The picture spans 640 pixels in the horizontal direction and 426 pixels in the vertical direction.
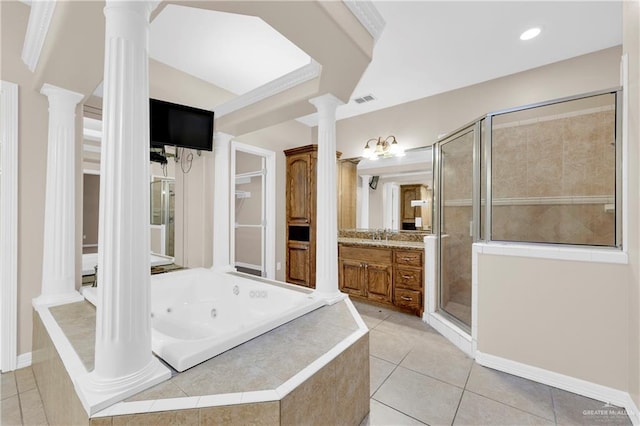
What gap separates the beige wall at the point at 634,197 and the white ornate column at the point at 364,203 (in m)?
2.60

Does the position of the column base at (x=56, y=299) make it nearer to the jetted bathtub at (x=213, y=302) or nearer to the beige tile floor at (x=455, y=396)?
the jetted bathtub at (x=213, y=302)

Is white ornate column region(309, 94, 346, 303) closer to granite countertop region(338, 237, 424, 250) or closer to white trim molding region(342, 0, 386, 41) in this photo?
white trim molding region(342, 0, 386, 41)

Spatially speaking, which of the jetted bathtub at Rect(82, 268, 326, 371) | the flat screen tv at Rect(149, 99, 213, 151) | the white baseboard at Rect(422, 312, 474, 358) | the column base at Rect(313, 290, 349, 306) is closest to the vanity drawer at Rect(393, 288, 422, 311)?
the white baseboard at Rect(422, 312, 474, 358)

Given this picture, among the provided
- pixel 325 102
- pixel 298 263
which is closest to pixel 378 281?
pixel 298 263

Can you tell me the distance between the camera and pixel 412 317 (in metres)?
3.02

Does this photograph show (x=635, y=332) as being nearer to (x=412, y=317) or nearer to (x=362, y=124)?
(x=412, y=317)

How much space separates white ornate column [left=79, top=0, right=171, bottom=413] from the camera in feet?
3.01

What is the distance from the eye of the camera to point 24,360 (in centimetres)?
195

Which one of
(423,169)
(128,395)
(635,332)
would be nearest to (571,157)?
(423,169)

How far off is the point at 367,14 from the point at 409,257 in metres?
2.40

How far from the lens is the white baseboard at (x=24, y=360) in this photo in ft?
6.32

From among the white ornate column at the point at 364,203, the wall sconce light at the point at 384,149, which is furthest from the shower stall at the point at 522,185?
the white ornate column at the point at 364,203

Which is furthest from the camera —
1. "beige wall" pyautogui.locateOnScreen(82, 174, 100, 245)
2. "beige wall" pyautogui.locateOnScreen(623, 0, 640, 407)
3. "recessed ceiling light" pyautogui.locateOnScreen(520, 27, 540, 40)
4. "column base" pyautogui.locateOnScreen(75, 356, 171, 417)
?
"beige wall" pyautogui.locateOnScreen(82, 174, 100, 245)

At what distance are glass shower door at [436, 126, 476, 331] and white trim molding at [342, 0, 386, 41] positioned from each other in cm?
147
